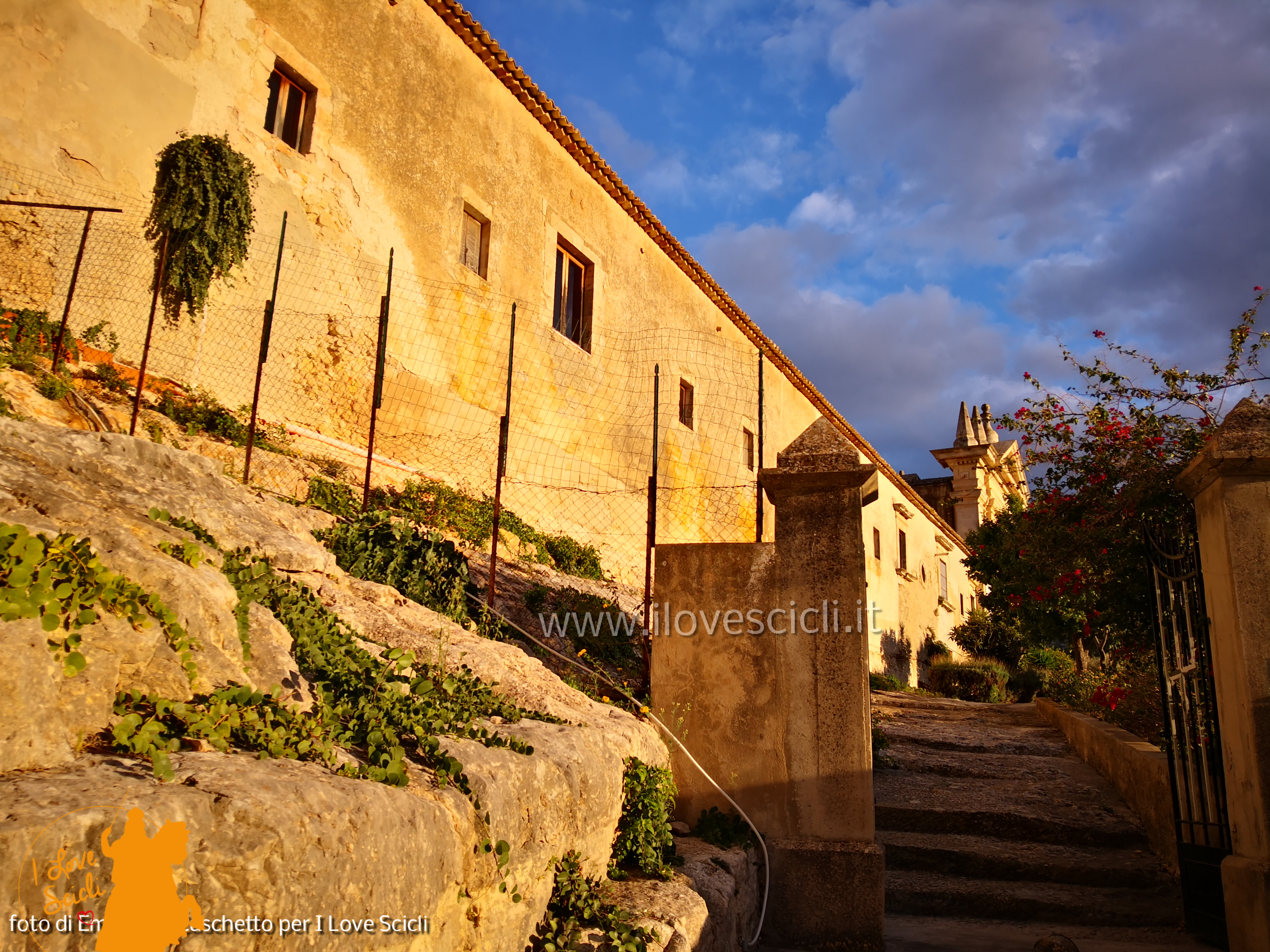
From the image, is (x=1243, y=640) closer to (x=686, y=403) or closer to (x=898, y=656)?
Result: (x=686, y=403)

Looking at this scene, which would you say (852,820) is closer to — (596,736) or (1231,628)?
(596,736)

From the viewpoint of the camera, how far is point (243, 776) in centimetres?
198

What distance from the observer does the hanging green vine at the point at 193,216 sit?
8.21 meters

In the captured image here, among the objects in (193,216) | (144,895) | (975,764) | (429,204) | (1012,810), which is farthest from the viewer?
(429,204)

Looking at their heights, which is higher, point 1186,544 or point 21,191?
point 21,191

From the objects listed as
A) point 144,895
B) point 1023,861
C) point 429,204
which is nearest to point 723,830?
point 1023,861

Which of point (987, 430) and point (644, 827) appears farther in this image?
point (987, 430)

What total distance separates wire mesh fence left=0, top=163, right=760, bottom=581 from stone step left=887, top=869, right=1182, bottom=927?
129 inches

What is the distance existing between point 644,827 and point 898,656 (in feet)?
64.5

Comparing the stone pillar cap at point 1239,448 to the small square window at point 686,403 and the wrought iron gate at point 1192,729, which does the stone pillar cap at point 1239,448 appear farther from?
the small square window at point 686,403

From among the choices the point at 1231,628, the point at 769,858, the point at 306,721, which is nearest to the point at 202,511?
the point at 306,721

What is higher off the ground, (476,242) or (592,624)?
(476,242)

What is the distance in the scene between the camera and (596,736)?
4027mm

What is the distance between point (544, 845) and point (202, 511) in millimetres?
2104
